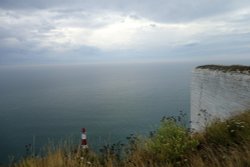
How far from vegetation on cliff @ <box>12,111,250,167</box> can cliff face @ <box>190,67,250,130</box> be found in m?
4.79

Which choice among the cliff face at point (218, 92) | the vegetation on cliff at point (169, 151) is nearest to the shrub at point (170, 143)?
the vegetation on cliff at point (169, 151)

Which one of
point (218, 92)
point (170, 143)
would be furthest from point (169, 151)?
point (218, 92)

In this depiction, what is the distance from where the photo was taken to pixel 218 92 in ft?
48.9

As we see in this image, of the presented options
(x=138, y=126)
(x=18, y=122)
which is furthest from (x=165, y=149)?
(x=18, y=122)

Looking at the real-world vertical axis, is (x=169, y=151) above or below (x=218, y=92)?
below

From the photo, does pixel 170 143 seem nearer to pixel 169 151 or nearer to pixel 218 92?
pixel 169 151

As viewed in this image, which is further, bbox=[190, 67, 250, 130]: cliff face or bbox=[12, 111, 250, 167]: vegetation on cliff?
bbox=[190, 67, 250, 130]: cliff face

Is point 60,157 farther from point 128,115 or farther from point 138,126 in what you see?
point 128,115

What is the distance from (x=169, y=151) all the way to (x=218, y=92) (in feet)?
33.4

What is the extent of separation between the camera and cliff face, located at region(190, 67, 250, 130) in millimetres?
12647

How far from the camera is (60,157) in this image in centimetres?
534

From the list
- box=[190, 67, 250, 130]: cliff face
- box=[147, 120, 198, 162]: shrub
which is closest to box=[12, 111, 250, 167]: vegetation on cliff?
box=[147, 120, 198, 162]: shrub

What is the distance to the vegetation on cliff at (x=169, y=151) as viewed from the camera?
200 inches

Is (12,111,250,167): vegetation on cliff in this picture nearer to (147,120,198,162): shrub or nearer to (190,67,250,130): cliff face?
(147,120,198,162): shrub
